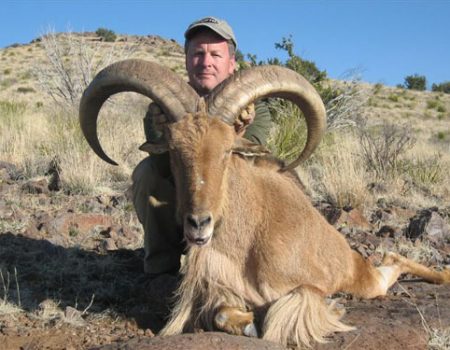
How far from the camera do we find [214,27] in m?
6.06

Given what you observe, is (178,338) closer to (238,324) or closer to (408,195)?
(238,324)

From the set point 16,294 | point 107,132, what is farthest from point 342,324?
point 107,132

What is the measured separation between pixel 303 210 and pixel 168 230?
56.0 inches

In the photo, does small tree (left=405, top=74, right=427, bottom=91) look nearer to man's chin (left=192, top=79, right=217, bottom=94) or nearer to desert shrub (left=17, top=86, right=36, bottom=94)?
desert shrub (left=17, top=86, right=36, bottom=94)

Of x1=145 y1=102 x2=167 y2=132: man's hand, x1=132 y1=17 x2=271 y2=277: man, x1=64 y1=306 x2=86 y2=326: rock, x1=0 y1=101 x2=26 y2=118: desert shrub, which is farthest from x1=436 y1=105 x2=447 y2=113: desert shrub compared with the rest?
x1=64 y1=306 x2=86 y2=326: rock

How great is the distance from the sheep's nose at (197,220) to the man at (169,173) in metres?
1.56

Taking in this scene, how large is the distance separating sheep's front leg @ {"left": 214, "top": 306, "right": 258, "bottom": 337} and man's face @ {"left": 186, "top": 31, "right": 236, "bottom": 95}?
2.34 metres

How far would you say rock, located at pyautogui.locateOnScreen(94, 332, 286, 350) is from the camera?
4.09m

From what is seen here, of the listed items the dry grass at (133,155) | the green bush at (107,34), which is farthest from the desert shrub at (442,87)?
the dry grass at (133,155)

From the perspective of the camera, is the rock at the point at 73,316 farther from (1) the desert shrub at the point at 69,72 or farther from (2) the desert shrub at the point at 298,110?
(1) the desert shrub at the point at 69,72

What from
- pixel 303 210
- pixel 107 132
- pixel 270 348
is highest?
pixel 107 132

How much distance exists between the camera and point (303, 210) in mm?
5480

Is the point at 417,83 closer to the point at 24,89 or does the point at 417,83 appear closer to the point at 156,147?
the point at 24,89

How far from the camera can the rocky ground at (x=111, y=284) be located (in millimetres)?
4750
